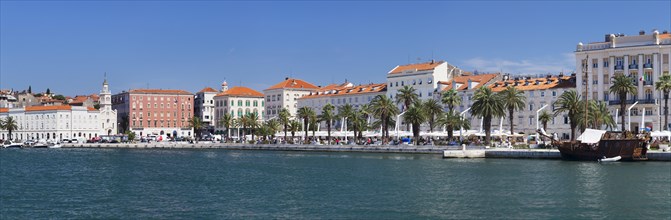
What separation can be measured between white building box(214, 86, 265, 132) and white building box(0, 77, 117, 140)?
27.2 meters

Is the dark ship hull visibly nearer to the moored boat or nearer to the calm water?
the moored boat

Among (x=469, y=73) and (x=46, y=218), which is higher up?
(x=469, y=73)

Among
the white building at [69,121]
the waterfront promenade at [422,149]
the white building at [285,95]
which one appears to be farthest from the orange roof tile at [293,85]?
the white building at [69,121]

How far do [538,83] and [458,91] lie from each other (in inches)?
577

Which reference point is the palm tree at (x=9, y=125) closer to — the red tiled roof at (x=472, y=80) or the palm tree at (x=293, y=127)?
the palm tree at (x=293, y=127)

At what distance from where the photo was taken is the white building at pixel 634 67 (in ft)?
356

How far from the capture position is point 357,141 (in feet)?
424

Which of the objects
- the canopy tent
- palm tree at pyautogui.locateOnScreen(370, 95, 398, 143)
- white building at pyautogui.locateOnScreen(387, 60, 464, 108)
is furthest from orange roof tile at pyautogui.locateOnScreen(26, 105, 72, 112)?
the canopy tent

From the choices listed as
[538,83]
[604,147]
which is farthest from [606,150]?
[538,83]

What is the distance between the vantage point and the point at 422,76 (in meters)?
140

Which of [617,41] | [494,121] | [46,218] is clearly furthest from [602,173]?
[494,121]

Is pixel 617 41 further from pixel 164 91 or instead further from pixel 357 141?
pixel 164 91

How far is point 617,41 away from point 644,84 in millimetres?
7428

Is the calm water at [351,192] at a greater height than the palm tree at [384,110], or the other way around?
the palm tree at [384,110]
